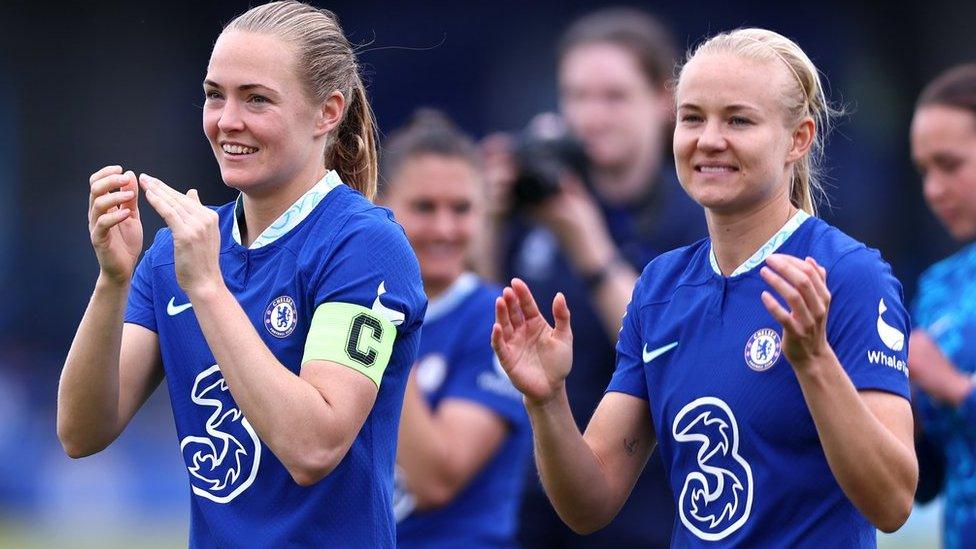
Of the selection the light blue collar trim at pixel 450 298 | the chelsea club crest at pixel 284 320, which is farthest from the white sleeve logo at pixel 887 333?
the light blue collar trim at pixel 450 298

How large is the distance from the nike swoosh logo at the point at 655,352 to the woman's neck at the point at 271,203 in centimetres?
83

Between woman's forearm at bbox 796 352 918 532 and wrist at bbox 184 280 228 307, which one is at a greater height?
wrist at bbox 184 280 228 307

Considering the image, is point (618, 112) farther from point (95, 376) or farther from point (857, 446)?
point (857, 446)

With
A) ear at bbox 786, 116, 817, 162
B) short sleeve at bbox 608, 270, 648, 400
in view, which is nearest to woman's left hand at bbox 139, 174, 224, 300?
short sleeve at bbox 608, 270, 648, 400

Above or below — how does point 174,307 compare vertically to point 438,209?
below

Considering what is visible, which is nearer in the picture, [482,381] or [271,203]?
[271,203]

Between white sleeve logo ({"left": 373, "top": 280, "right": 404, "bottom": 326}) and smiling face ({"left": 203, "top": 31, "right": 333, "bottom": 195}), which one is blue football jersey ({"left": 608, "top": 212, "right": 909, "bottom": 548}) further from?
smiling face ({"left": 203, "top": 31, "right": 333, "bottom": 195})

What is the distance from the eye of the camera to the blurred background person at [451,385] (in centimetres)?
467

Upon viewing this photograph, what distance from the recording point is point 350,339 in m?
2.95

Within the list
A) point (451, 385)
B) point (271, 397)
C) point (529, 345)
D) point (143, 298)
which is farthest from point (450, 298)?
point (271, 397)

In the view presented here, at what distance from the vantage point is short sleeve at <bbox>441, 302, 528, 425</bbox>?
4.91 metres

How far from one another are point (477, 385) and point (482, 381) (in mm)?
23

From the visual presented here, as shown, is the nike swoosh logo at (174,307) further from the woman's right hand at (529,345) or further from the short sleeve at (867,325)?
the short sleeve at (867,325)

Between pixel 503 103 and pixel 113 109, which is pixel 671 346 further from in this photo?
pixel 113 109
